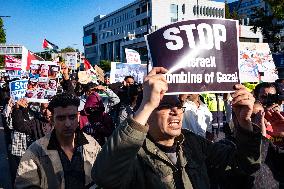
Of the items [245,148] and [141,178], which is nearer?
[141,178]

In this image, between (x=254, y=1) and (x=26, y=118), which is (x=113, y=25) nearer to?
(x=254, y=1)

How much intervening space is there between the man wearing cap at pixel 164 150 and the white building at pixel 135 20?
78.5 meters

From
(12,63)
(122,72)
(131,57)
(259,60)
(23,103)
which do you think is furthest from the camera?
(12,63)

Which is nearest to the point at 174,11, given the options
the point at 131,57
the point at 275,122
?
the point at 131,57

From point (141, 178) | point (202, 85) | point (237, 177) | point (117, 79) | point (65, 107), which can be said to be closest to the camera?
point (141, 178)

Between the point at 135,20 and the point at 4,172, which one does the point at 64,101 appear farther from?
the point at 135,20

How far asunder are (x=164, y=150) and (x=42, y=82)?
4718 mm

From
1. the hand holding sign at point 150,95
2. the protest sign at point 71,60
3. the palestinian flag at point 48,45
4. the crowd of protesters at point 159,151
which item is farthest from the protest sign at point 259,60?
the palestinian flag at point 48,45

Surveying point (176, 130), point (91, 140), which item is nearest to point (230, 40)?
point (176, 130)

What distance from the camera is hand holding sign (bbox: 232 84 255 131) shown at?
2.52 metres

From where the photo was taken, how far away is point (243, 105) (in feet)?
8.32

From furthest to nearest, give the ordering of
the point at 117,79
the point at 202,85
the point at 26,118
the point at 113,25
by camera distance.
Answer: the point at 113,25 < the point at 117,79 < the point at 26,118 < the point at 202,85

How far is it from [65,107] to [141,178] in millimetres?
1317

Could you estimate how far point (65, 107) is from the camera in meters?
3.53
